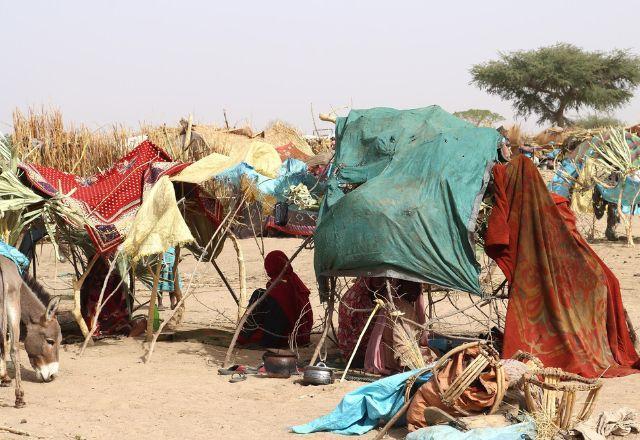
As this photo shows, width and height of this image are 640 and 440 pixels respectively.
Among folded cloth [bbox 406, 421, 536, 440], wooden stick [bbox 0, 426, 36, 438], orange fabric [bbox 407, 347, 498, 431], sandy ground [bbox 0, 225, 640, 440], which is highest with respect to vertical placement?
orange fabric [bbox 407, 347, 498, 431]

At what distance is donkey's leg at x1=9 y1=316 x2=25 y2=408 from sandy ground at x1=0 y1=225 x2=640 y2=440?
97 mm

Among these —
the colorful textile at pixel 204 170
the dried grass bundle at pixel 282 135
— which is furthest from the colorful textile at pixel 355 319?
the dried grass bundle at pixel 282 135

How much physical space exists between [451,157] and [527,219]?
88cm

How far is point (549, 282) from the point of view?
827cm

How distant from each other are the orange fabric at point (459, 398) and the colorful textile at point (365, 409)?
0.30 metres

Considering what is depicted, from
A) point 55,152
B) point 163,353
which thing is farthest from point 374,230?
point 55,152

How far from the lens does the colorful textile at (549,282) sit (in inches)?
324

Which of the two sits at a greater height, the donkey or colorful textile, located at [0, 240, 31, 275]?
colorful textile, located at [0, 240, 31, 275]

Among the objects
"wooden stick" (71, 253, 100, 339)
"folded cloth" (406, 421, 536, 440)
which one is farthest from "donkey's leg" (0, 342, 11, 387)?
"folded cloth" (406, 421, 536, 440)

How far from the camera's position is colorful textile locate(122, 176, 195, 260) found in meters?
9.16

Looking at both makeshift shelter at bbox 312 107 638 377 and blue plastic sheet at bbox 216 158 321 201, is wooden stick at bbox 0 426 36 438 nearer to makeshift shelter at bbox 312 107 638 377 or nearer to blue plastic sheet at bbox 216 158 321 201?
makeshift shelter at bbox 312 107 638 377

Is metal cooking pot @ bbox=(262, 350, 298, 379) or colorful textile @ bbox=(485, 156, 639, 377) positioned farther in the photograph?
metal cooking pot @ bbox=(262, 350, 298, 379)

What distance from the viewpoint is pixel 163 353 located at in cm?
980

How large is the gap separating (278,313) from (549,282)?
10.0ft
